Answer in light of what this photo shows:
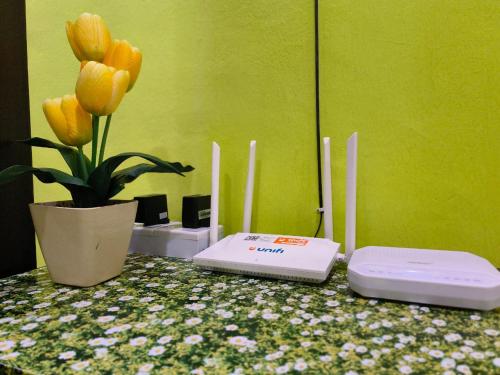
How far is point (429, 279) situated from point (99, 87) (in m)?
0.63

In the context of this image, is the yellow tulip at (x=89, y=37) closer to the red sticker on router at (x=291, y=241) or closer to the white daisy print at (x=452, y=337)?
the red sticker on router at (x=291, y=241)

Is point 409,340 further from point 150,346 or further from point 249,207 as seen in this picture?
point 249,207

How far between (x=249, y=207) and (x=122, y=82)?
16.2 inches

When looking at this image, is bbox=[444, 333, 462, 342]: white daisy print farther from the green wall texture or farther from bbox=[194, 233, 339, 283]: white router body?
the green wall texture

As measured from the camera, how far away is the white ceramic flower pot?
0.64m

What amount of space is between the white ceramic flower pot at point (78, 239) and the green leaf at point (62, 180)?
1.8 inches

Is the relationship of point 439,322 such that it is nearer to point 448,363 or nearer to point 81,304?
point 448,363

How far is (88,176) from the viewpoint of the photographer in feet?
2.29

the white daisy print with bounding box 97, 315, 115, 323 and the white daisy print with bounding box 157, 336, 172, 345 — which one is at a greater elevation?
the white daisy print with bounding box 97, 315, 115, 323

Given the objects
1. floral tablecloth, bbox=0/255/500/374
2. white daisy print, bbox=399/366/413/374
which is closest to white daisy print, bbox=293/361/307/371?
floral tablecloth, bbox=0/255/500/374

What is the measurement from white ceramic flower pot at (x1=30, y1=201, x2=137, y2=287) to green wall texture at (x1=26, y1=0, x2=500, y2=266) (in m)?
0.37

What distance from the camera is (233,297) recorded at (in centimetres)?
61

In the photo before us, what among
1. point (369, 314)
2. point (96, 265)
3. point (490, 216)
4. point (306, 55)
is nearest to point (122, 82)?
point (96, 265)

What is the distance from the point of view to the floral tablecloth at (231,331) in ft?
1.34
